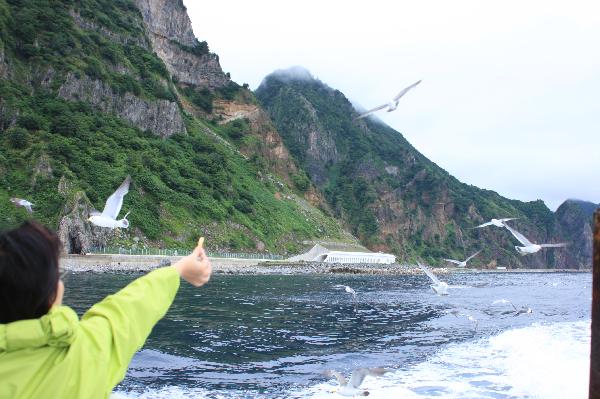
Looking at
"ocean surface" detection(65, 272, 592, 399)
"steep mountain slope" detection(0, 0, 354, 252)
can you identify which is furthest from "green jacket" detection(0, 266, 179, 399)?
"steep mountain slope" detection(0, 0, 354, 252)

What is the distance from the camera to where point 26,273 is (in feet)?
6.46

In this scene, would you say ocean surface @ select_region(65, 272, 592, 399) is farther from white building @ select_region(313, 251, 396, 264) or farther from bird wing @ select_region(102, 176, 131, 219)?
white building @ select_region(313, 251, 396, 264)

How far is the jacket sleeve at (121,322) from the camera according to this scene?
2078 mm

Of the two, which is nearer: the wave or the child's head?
the child's head

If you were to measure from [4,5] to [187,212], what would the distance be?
4115 cm

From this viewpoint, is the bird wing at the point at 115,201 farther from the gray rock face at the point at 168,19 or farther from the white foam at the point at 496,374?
the gray rock face at the point at 168,19

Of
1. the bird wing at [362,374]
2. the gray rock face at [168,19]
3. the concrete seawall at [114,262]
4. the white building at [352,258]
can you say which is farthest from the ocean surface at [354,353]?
the gray rock face at [168,19]

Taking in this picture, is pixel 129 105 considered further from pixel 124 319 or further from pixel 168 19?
pixel 124 319

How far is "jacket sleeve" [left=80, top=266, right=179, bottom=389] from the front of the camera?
2078 mm

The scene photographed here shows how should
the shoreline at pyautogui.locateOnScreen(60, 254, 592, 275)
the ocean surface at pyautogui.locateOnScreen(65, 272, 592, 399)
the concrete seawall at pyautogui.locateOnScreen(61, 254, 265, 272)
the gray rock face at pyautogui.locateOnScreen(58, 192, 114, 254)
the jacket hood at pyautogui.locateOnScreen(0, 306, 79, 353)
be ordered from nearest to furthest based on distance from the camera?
the jacket hood at pyautogui.locateOnScreen(0, 306, 79, 353)
the ocean surface at pyautogui.locateOnScreen(65, 272, 592, 399)
the concrete seawall at pyautogui.locateOnScreen(61, 254, 265, 272)
the shoreline at pyautogui.locateOnScreen(60, 254, 592, 275)
the gray rock face at pyautogui.locateOnScreen(58, 192, 114, 254)

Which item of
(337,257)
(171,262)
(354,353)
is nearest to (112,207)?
(354,353)

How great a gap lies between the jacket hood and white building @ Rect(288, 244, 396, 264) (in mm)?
85117

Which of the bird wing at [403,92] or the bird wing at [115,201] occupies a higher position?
the bird wing at [403,92]

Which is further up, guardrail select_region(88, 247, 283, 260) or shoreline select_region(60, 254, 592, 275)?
guardrail select_region(88, 247, 283, 260)
